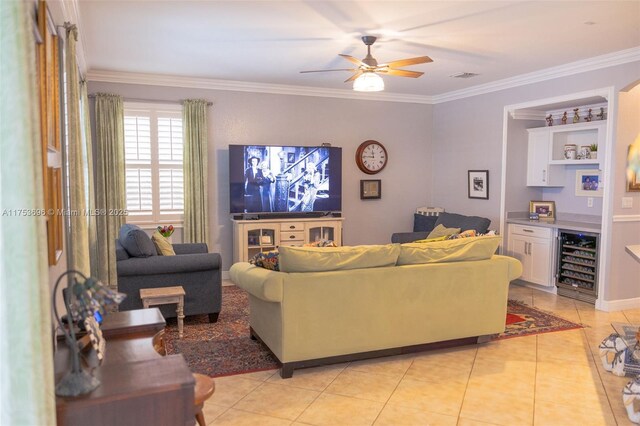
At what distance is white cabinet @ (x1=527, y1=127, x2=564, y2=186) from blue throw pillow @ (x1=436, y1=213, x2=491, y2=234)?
0.96 metres

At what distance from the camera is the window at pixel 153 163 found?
678cm

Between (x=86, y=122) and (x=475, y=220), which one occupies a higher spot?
(x=86, y=122)

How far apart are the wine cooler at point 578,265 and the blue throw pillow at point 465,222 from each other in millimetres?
890

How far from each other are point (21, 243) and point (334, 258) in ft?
8.14

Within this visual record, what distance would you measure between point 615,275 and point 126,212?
5839mm

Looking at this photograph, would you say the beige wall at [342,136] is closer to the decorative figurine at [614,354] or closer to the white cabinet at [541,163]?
the white cabinet at [541,163]

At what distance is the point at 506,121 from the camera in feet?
23.1

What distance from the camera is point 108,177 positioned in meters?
6.55

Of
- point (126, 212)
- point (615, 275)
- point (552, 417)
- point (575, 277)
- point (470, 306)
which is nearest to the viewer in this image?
point (552, 417)

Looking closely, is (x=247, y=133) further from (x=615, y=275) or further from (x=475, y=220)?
(x=615, y=275)

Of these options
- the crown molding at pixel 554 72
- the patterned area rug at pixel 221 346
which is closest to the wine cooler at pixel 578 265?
the crown molding at pixel 554 72

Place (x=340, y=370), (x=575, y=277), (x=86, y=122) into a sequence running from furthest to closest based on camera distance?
(x=575, y=277), (x=86, y=122), (x=340, y=370)

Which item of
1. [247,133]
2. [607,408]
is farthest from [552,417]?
[247,133]

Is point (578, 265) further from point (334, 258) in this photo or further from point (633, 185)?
point (334, 258)
